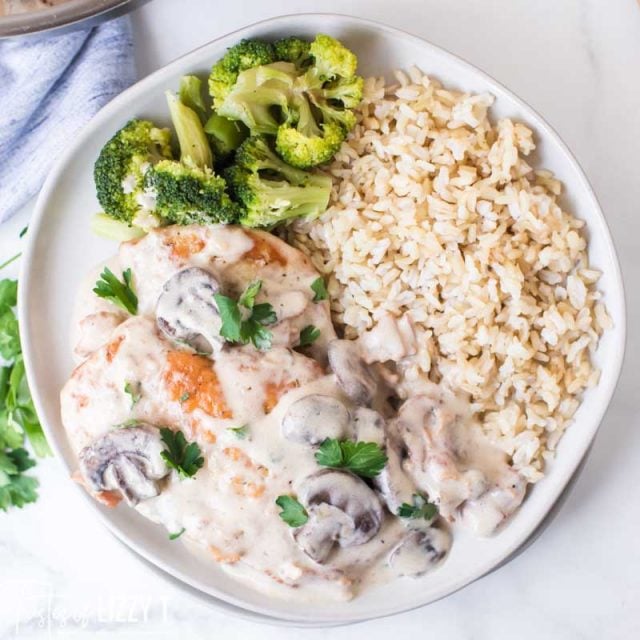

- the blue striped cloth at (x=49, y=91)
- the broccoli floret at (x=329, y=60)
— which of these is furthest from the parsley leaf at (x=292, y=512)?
the blue striped cloth at (x=49, y=91)

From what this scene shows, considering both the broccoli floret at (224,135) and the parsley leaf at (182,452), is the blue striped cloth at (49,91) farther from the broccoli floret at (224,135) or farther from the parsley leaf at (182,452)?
the parsley leaf at (182,452)

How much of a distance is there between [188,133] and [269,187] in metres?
0.30

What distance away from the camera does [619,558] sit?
120 inches

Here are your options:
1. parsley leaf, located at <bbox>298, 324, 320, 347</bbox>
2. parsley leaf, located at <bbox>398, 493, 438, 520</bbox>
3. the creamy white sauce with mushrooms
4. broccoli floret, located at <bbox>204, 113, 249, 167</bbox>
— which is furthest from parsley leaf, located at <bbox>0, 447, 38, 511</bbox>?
parsley leaf, located at <bbox>398, 493, 438, 520</bbox>

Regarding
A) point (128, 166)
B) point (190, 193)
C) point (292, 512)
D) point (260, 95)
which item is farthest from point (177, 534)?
point (260, 95)

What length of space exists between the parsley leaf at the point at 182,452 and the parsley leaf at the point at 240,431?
0.38 feet

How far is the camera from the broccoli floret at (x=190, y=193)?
2668mm

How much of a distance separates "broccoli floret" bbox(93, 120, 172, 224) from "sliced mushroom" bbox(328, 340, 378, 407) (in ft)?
2.37

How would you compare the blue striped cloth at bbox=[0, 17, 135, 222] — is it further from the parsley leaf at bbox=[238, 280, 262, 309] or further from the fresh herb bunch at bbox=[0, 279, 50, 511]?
the parsley leaf at bbox=[238, 280, 262, 309]

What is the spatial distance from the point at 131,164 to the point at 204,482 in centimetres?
97

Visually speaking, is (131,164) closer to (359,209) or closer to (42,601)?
(359,209)

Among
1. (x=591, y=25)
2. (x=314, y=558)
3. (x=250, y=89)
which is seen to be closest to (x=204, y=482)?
(x=314, y=558)

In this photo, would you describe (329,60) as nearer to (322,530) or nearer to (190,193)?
(190,193)

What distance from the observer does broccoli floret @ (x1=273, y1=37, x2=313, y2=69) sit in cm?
272
